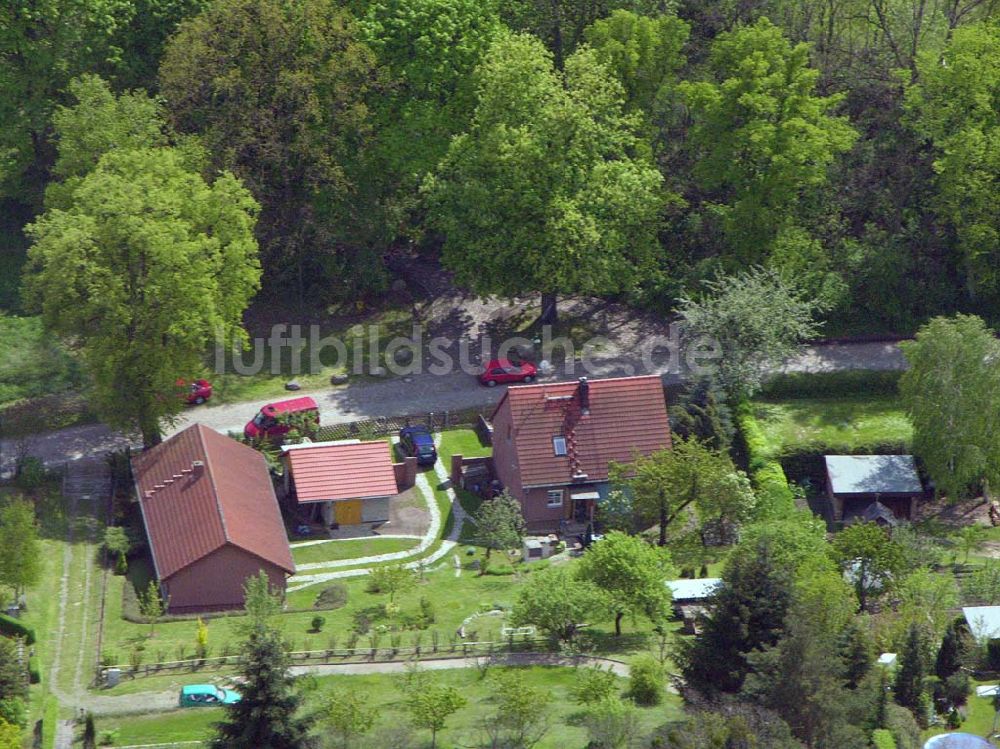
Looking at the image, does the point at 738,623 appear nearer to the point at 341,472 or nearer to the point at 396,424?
the point at 341,472

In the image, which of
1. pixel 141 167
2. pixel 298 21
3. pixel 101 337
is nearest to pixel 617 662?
pixel 101 337

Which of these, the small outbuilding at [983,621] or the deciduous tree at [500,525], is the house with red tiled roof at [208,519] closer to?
the deciduous tree at [500,525]

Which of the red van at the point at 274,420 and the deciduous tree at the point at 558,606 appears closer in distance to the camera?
the deciduous tree at the point at 558,606

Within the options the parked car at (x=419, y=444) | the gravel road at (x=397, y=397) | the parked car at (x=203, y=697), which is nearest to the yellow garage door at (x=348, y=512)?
the parked car at (x=419, y=444)

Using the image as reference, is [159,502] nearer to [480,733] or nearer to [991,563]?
[480,733]

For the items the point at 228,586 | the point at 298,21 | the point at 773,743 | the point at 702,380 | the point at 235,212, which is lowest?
the point at 773,743

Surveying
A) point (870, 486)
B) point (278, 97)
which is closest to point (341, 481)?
point (278, 97)

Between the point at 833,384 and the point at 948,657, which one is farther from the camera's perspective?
the point at 833,384
